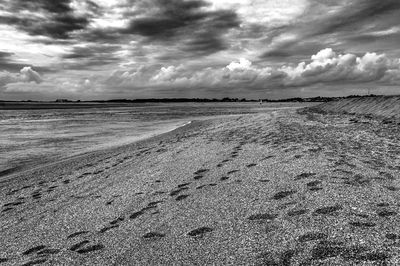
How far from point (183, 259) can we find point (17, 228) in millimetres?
7297

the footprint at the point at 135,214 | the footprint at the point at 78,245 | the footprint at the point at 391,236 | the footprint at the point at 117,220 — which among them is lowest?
the footprint at the point at 78,245

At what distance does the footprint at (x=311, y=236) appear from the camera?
24.9 feet

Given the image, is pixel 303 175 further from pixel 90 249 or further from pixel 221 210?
pixel 90 249

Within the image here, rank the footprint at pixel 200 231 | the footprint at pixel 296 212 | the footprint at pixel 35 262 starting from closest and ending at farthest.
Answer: the footprint at pixel 35 262, the footprint at pixel 200 231, the footprint at pixel 296 212

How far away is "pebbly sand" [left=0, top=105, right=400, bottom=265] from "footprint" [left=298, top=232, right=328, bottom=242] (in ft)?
0.15

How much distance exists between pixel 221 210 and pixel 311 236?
10.6ft

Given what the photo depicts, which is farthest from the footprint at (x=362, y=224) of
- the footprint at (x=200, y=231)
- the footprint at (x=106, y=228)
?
the footprint at (x=106, y=228)

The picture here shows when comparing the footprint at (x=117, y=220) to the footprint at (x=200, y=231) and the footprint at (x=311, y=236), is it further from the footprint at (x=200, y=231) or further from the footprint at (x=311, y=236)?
the footprint at (x=311, y=236)

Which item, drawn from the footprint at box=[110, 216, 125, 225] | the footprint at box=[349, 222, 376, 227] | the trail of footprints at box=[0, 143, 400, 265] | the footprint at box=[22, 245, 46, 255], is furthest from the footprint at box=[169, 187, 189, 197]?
the footprint at box=[349, 222, 376, 227]

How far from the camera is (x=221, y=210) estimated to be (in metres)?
10.2

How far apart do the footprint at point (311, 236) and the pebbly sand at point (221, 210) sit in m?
0.05

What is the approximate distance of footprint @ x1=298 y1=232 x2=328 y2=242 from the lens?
7586 millimetres

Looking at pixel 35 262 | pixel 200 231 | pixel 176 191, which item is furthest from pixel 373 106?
pixel 35 262

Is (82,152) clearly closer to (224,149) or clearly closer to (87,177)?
(87,177)
